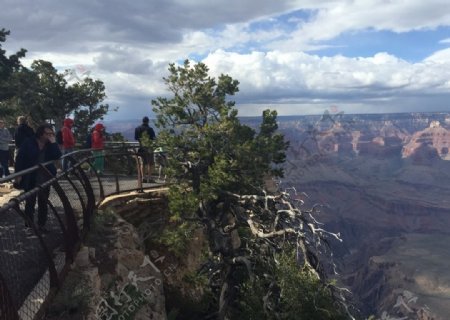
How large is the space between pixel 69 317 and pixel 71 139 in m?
8.75

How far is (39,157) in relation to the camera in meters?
8.77

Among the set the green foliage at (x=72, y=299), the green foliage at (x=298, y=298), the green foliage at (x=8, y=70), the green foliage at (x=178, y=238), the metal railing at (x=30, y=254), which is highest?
the green foliage at (x=8, y=70)

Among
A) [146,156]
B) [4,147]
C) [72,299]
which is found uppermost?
[4,147]

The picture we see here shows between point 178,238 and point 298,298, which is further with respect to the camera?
point 178,238

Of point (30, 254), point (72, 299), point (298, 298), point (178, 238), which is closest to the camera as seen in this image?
point (30, 254)

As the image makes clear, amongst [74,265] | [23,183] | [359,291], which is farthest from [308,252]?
[359,291]

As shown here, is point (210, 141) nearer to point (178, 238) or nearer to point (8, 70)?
point (178, 238)

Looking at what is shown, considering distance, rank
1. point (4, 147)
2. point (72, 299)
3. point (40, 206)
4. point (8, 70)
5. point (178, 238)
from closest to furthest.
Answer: point (72, 299)
point (40, 206)
point (4, 147)
point (178, 238)
point (8, 70)

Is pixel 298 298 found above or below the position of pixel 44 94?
below

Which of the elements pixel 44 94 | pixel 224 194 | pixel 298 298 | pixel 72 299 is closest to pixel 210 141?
pixel 224 194

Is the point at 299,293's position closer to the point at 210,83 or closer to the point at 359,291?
the point at 210,83

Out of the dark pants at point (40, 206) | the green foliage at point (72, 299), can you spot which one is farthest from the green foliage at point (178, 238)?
the dark pants at point (40, 206)

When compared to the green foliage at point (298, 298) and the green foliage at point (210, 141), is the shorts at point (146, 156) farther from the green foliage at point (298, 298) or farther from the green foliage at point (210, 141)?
the green foliage at point (298, 298)

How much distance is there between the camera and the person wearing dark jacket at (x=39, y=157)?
759 cm
